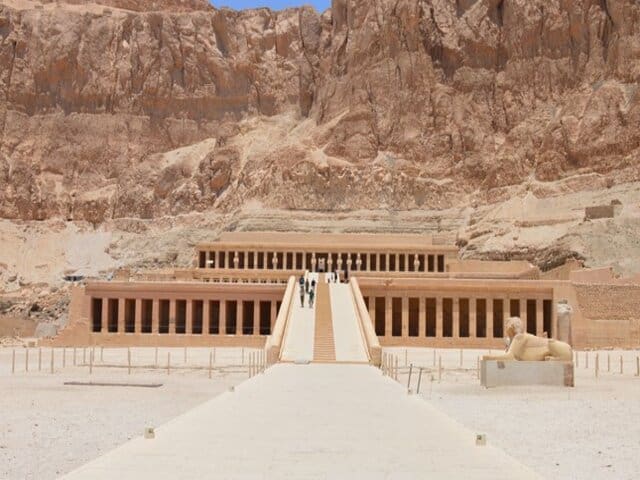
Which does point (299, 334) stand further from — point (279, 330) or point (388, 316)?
point (388, 316)

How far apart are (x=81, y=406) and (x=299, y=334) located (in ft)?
66.7

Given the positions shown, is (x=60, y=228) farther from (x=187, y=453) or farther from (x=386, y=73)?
(x=187, y=453)

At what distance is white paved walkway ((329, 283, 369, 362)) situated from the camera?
4016cm

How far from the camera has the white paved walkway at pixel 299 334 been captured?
40.2 metres

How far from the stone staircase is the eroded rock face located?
4782cm

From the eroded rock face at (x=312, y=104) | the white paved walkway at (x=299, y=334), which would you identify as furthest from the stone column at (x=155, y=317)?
the eroded rock face at (x=312, y=104)

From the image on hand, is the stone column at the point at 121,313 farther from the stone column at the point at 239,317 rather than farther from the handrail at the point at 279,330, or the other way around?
the handrail at the point at 279,330

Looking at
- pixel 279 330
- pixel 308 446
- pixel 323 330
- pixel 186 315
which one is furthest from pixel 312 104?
pixel 308 446

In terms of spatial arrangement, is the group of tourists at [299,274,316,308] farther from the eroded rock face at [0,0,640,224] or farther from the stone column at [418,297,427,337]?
the eroded rock face at [0,0,640,224]

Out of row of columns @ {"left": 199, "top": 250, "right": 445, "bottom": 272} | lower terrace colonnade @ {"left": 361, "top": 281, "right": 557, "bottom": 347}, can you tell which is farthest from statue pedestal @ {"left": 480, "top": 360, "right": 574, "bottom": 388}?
row of columns @ {"left": 199, "top": 250, "right": 445, "bottom": 272}

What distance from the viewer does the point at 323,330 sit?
45.3 m

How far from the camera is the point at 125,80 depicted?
13575 cm

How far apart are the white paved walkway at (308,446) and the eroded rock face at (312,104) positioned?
78.5 m

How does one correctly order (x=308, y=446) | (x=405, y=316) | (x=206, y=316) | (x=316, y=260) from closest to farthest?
(x=308, y=446)
(x=405, y=316)
(x=206, y=316)
(x=316, y=260)
